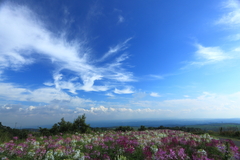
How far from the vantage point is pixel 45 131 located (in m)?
16.1

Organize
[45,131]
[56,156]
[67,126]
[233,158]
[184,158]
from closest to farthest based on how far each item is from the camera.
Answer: [233,158], [184,158], [56,156], [45,131], [67,126]

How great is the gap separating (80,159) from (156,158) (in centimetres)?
287

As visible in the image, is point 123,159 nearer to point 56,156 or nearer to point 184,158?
point 184,158

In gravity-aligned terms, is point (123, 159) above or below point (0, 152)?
above

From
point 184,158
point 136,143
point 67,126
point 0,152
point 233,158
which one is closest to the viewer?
point 233,158

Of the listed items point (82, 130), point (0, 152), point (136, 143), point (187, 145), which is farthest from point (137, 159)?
point (82, 130)

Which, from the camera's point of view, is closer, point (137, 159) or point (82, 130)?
point (137, 159)

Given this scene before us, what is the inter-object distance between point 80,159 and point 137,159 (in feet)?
8.01

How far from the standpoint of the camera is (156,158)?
4500 mm

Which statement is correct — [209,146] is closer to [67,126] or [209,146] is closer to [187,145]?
[187,145]

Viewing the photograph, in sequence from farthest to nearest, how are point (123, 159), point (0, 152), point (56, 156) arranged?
point (0, 152)
point (56, 156)
point (123, 159)

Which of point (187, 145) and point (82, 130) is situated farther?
point (82, 130)

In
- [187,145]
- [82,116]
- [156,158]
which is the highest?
[82,116]

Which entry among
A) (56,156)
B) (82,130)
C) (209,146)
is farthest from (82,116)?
(209,146)
